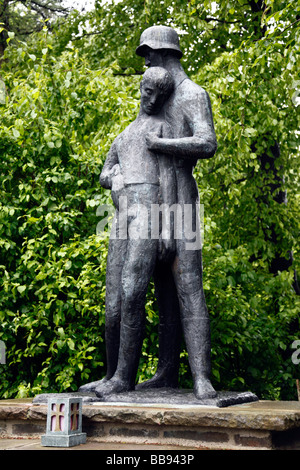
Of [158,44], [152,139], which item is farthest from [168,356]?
[158,44]

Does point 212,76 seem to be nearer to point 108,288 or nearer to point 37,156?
point 37,156

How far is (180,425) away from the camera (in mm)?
4000

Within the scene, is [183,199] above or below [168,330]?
above

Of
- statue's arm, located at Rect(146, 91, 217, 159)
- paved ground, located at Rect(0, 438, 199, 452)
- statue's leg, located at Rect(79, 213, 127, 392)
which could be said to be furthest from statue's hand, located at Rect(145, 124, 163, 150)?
paved ground, located at Rect(0, 438, 199, 452)

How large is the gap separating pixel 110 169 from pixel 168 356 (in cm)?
155

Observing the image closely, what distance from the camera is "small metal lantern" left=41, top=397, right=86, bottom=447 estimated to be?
12.8 feet

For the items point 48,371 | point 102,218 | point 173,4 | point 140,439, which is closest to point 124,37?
point 173,4

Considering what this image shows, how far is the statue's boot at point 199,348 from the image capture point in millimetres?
4570

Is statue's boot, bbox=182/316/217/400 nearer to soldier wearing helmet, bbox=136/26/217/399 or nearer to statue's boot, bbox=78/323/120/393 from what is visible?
soldier wearing helmet, bbox=136/26/217/399

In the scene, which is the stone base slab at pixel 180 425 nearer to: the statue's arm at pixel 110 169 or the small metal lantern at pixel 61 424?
the small metal lantern at pixel 61 424

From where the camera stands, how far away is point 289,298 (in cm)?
925

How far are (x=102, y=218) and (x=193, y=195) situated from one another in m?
2.93

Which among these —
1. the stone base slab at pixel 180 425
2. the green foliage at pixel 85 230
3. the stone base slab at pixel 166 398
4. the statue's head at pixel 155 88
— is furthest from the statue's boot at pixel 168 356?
the statue's head at pixel 155 88

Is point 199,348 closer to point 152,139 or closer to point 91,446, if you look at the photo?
point 91,446
